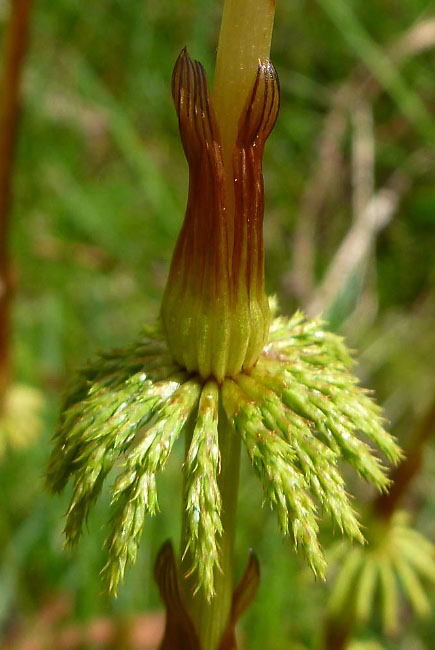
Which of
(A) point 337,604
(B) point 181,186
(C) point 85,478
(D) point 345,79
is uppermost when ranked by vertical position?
(D) point 345,79

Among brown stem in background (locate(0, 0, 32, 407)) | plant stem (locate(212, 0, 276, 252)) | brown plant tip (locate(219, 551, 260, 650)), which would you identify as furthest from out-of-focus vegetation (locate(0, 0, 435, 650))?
plant stem (locate(212, 0, 276, 252))

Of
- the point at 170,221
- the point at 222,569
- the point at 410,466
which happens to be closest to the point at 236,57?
the point at 222,569

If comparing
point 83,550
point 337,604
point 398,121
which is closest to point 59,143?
point 398,121

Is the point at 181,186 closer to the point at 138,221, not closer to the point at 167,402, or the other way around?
the point at 138,221

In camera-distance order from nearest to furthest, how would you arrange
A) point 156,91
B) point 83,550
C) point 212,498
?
point 212,498, point 83,550, point 156,91

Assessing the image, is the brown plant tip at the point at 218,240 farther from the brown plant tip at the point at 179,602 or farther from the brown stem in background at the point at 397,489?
the brown stem in background at the point at 397,489

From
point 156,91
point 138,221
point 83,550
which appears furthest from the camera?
point 156,91

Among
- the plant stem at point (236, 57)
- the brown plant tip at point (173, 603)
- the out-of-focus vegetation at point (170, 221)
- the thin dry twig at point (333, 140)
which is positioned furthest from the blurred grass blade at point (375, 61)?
the brown plant tip at point (173, 603)

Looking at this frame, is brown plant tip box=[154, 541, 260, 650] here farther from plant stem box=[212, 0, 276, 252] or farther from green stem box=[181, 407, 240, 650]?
plant stem box=[212, 0, 276, 252]
